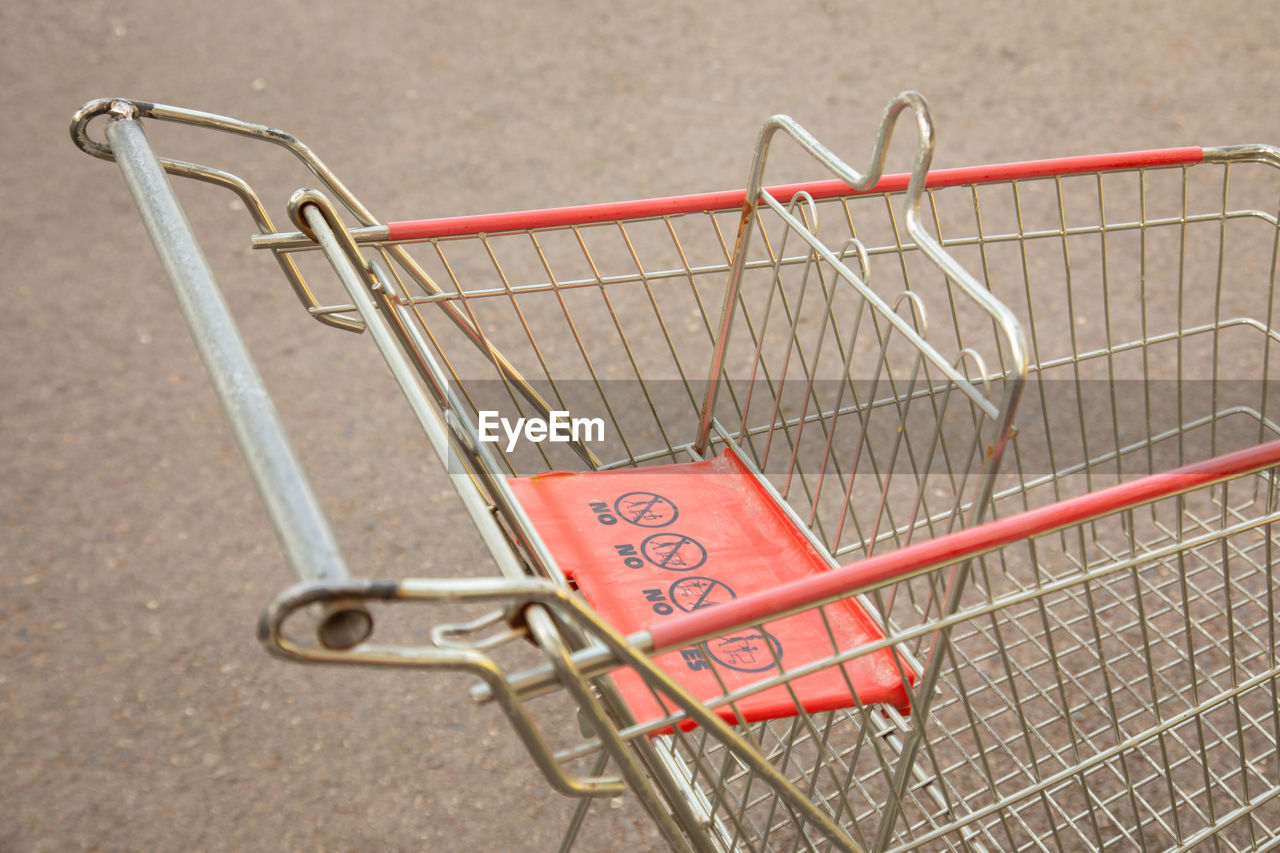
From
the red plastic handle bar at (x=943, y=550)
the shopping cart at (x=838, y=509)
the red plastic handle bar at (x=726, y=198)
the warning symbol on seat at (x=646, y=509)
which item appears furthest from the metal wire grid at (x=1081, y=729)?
the red plastic handle bar at (x=726, y=198)

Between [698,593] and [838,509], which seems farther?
[838,509]

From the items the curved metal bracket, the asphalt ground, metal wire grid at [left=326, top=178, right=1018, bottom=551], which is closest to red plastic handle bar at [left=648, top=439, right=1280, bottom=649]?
the curved metal bracket

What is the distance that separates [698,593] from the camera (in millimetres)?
1487

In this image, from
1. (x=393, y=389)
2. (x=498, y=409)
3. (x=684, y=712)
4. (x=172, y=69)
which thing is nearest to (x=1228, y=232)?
(x=498, y=409)

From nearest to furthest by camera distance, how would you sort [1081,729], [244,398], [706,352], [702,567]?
[244,398] < [702,567] < [1081,729] < [706,352]

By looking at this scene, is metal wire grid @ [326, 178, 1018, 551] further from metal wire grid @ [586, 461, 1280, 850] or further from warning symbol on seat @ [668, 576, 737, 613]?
warning symbol on seat @ [668, 576, 737, 613]

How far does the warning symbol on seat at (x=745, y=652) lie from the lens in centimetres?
136

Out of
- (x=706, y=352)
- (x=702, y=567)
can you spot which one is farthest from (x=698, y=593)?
(x=706, y=352)

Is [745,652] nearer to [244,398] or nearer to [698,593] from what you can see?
[698,593]

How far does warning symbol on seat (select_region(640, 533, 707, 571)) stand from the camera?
1529mm

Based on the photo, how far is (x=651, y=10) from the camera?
4.41m

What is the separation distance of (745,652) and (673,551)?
0.71 feet

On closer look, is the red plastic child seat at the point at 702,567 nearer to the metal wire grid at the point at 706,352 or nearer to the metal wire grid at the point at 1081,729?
the metal wire grid at the point at 1081,729

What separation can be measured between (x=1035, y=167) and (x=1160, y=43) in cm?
306
